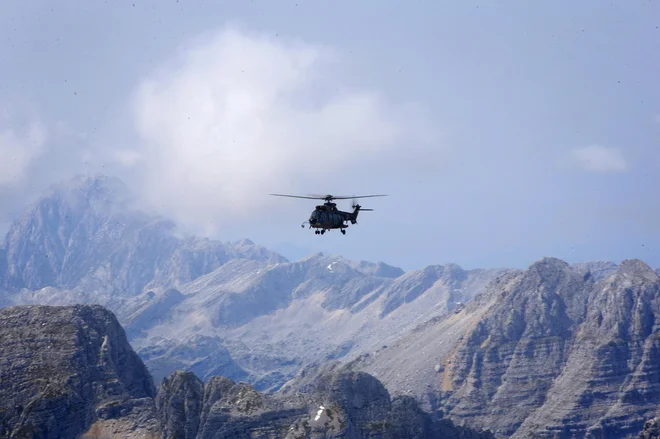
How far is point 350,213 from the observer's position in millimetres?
193250

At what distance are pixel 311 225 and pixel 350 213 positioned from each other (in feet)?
42.5

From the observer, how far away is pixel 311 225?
184 metres
